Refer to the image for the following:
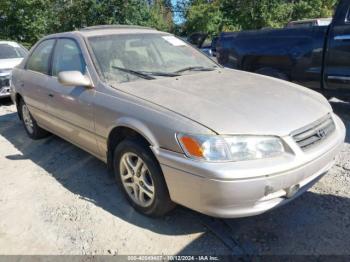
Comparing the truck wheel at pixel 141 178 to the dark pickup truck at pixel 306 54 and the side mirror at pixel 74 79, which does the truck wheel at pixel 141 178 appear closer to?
the side mirror at pixel 74 79

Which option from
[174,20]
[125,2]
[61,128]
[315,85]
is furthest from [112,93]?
[174,20]

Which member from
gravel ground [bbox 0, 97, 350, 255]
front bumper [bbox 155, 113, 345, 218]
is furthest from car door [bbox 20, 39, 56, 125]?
front bumper [bbox 155, 113, 345, 218]

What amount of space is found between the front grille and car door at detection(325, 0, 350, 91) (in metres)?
2.24

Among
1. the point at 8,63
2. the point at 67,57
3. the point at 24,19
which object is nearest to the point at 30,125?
the point at 67,57

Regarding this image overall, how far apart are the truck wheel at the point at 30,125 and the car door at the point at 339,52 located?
4198 millimetres

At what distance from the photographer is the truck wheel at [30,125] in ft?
17.1

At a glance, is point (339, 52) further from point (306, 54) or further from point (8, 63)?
point (8, 63)

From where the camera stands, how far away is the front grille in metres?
2.66

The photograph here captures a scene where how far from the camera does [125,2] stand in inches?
575

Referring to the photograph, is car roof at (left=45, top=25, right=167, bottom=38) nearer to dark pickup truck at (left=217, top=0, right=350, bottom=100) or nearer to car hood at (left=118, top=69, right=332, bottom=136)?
car hood at (left=118, top=69, right=332, bottom=136)

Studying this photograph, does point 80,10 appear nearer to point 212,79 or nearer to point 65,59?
point 65,59

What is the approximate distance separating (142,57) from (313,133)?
1856 mm

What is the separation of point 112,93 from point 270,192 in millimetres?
1593

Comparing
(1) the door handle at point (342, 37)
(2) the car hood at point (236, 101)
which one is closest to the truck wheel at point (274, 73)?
(1) the door handle at point (342, 37)
